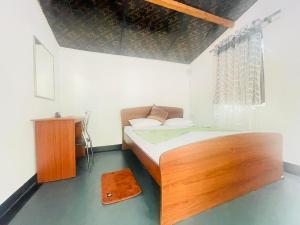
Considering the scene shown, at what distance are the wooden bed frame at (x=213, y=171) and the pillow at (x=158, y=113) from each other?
216 centimetres

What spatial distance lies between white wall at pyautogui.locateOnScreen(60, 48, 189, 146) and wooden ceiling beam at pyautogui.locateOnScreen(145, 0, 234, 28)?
61.5 inches

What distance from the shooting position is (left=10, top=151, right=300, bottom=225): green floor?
144 cm

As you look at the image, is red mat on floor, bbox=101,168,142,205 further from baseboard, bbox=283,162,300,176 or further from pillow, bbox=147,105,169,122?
baseboard, bbox=283,162,300,176

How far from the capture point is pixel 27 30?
210 centimetres

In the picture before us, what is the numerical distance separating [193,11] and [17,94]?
2.89 meters

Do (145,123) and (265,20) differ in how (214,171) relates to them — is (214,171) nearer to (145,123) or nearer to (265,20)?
(145,123)

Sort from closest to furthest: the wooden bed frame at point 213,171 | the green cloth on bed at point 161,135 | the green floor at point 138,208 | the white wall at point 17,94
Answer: the wooden bed frame at point 213,171, the green floor at point 138,208, the white wall at point 17,94, the green cloth on bed at point 161,135

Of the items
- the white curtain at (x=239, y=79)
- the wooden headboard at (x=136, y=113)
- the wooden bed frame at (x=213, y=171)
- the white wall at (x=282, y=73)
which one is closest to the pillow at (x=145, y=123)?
the wooden headboard at (x=136, y=113)

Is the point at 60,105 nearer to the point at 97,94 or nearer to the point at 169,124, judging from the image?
the point at 97,94

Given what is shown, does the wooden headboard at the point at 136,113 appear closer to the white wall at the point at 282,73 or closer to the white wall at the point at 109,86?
the white wall at the point at 109,86

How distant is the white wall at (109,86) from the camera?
3.53m

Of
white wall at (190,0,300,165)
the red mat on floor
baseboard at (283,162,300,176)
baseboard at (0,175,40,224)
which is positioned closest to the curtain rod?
white wall at (190,0,300,165)

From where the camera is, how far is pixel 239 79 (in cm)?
297

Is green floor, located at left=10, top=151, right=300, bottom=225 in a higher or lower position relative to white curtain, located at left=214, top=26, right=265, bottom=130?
lower
